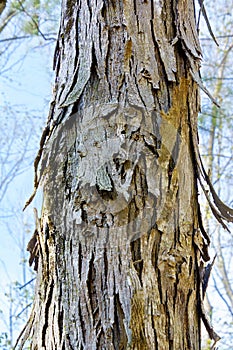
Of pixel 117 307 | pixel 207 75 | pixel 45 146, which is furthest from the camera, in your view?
pixel 207 75

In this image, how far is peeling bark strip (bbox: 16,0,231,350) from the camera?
646mm

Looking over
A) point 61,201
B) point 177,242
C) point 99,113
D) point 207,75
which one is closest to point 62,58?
point 99,113

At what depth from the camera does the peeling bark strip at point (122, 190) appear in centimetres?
65

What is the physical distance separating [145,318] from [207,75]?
2.98 meters

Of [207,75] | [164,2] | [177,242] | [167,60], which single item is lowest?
[177,242]

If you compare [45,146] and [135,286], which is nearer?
[135,286]

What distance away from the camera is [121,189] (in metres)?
0.67

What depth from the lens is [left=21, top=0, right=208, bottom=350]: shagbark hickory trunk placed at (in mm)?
646

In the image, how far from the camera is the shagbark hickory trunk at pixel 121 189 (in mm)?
646

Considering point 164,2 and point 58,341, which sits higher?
point 164,2

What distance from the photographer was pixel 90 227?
669 mm

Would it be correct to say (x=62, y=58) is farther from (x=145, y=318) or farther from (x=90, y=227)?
(x=145, y=318)

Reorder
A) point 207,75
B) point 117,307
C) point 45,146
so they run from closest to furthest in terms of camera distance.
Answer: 1. point 117,307
2. point 45,146
3. point 207,75

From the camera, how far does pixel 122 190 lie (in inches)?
26.5
